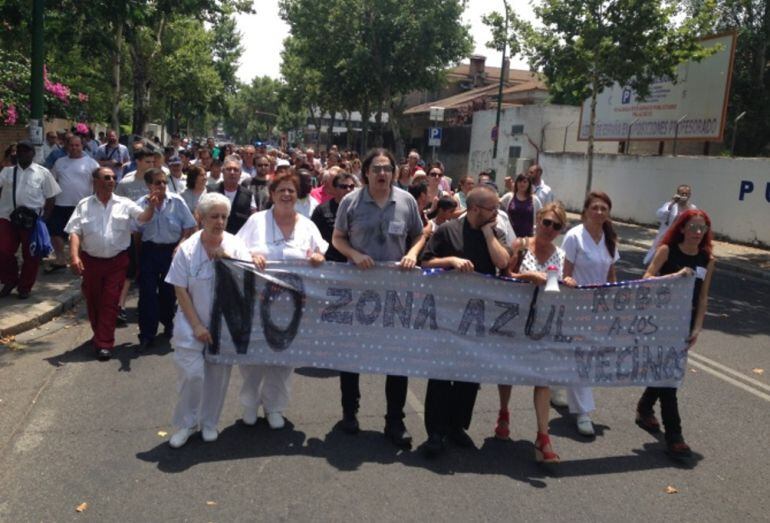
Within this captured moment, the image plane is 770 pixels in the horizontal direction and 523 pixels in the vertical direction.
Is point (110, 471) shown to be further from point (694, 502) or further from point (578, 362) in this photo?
point (694, 502)

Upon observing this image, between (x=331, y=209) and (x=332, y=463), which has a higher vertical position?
(x=331, y=209)

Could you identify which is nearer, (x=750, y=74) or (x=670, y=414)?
(x=670, y=414)

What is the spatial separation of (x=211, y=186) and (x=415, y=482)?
19.0ft

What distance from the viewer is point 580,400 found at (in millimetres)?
5238

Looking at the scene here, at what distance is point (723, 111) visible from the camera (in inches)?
838

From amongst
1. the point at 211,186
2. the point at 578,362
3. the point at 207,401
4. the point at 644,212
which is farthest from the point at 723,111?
the point at 207,401

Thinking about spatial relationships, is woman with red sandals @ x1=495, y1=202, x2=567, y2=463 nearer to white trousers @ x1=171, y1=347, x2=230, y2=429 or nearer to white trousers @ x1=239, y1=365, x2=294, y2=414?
white trousers @ x1=239, y1=365, x2=294, y2=414

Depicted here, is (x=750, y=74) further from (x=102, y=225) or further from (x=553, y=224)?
(x=102, y=225)

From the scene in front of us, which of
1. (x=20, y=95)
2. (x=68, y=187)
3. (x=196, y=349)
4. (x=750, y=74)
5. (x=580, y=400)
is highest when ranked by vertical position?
(x=750, y=74)

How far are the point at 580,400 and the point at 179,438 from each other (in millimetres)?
2807

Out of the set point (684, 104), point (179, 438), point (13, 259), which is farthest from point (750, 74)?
point (179, 438)

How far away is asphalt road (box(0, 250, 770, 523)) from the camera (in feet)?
13.1

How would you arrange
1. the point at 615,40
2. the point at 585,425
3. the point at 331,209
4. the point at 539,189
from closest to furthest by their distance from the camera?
1. the point at 585,425
2. the point at 331,209
3. the point at 539,189
4. the point at 615,40

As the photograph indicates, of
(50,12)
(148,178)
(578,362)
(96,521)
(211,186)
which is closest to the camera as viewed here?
(96,521)
